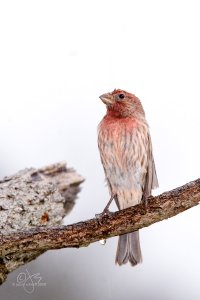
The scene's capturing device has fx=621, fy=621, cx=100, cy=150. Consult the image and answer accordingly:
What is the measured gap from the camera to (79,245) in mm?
5484

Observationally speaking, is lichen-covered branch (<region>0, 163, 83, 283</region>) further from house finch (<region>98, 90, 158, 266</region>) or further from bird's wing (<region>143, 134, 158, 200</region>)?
bird's wing (<region>143, 134, 158, 200</region>)

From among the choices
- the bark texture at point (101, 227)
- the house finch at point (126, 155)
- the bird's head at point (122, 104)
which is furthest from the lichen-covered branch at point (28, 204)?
the bird's head at point (122, 104)

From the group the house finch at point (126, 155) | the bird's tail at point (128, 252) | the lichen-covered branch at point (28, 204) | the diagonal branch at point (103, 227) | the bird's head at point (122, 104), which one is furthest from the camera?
the bird's head at point (122, 104)

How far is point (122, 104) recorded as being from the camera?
7.17 metres

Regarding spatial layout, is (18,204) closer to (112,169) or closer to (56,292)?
(112,169)

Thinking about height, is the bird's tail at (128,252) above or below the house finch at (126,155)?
below

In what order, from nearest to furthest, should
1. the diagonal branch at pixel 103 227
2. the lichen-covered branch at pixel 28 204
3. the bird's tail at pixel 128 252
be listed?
the diagonal branch at pixel 103 227, the lichen-covered branch at pixel 28 204, the bird's tail at pixel 128 252

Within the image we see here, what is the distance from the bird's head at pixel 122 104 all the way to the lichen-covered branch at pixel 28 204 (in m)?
1.11

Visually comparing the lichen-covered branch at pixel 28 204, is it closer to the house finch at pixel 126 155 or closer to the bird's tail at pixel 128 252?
the house finch at pixel 126 155

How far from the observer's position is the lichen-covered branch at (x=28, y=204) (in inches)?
241

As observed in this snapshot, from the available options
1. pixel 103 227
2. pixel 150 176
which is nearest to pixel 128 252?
pixel 150 176

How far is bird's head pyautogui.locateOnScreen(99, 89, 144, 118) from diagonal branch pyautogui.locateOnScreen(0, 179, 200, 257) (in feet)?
5.86

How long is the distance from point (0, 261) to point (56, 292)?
116 inches

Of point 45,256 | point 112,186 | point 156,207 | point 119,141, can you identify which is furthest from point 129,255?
point 45,256
